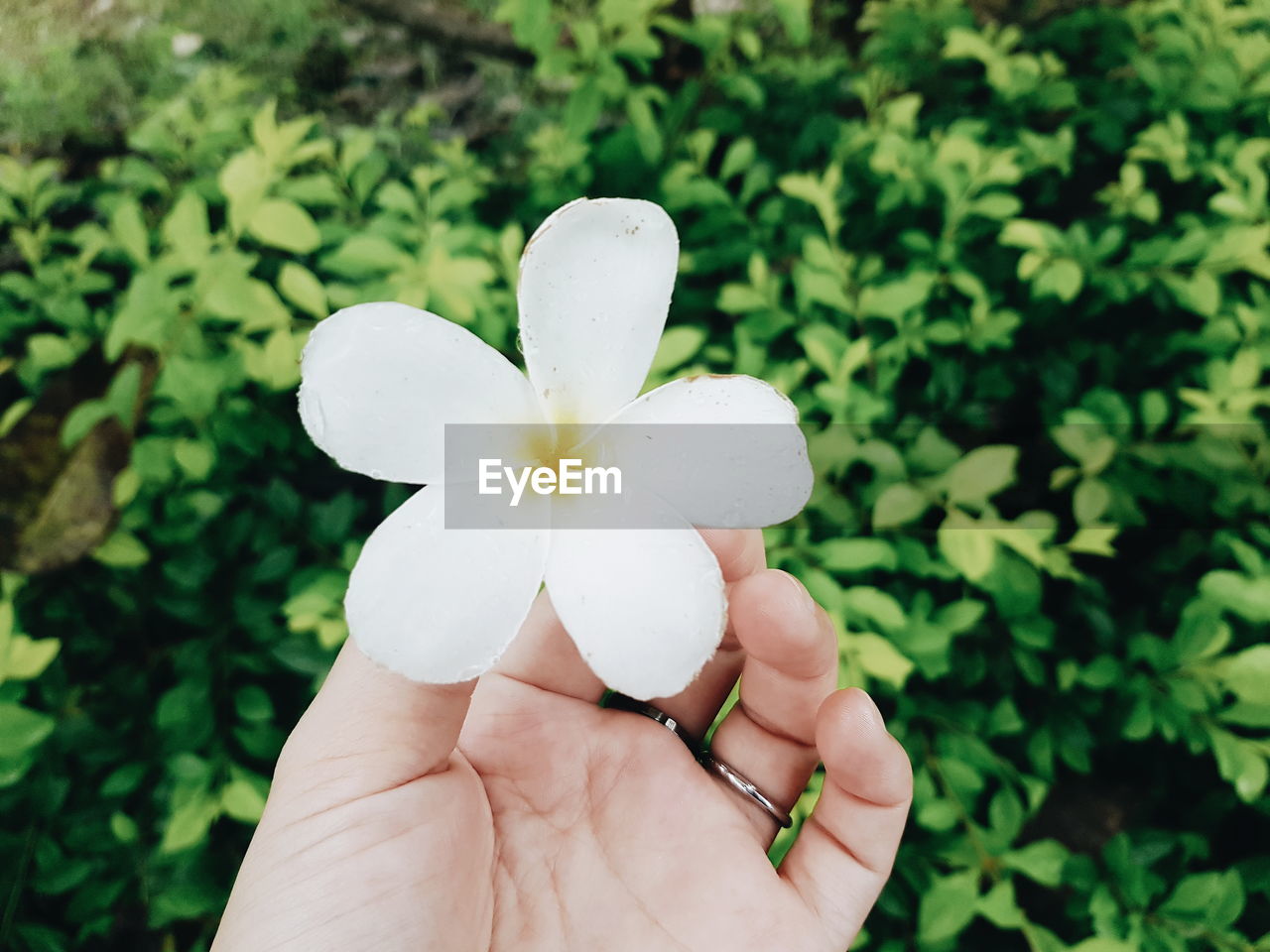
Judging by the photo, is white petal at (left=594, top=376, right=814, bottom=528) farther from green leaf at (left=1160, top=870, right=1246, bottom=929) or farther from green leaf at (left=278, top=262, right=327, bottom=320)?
green leaf at (left=1160, top=870, right=1246, bottom=929)

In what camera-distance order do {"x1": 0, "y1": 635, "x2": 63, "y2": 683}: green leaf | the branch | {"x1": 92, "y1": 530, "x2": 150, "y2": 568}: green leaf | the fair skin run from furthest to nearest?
1. the branch
2. {"x1": 92, "y1": 530, "x2": 150, "y2": 568}: green leaf
3. {"x1": 0, "y1": 635, "x2": 63, "y2": 683}: green leaf
4. the fair skin

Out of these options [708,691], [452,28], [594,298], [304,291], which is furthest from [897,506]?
[452,28]

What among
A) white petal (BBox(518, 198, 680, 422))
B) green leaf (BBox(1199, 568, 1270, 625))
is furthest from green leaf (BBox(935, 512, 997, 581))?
white petal (BBox(518, 198, 680, 422))

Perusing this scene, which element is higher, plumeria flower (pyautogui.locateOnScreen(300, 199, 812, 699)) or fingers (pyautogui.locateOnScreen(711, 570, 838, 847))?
plumeria flower (pyautogui.locateOnScreen(300, 199, 812, 699))

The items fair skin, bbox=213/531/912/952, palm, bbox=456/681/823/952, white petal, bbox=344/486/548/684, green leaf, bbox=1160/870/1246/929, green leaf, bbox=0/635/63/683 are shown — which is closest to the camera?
white petal, bbox=344/486/548/684

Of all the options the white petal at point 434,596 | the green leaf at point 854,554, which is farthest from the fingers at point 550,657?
the white petal at point 434,596

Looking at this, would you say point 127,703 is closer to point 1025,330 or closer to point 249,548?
point 249,548

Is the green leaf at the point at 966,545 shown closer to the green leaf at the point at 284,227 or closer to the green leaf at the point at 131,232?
the green leaf at the point at 284,227
